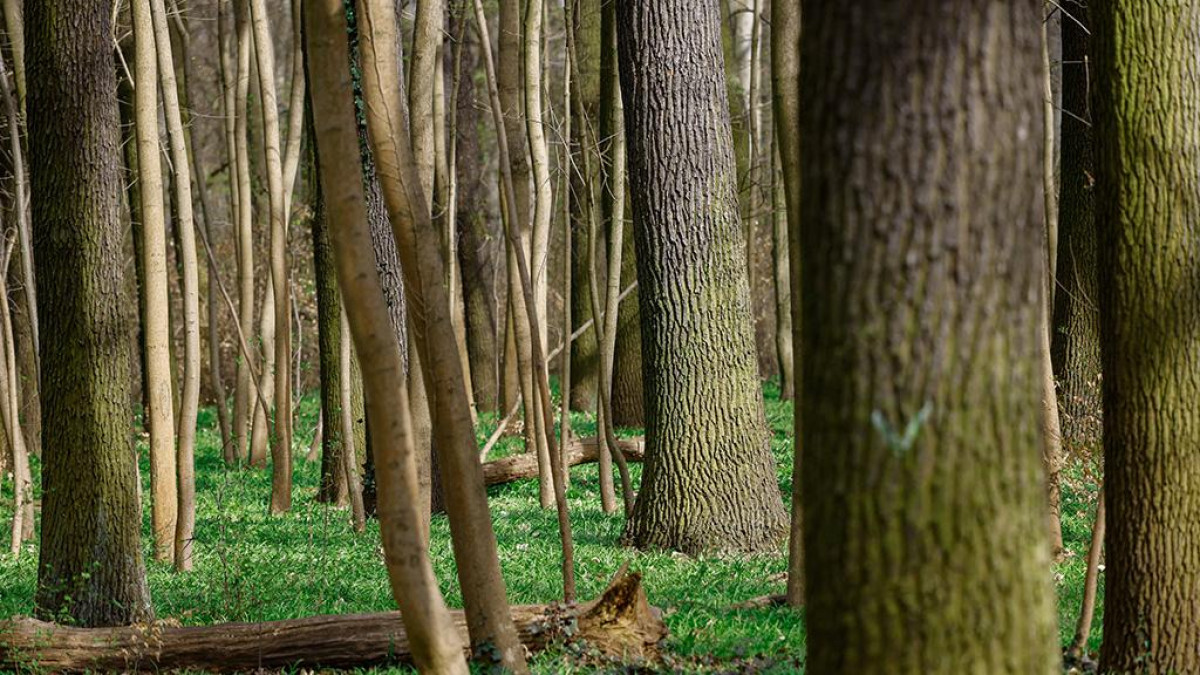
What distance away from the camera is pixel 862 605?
10.8 ft

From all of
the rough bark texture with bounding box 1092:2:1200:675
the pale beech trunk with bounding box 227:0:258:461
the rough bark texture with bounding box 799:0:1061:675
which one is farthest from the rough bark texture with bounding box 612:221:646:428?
the rough bark texture with bounding box 799:0:1061:675

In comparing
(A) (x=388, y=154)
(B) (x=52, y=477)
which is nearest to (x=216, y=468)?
(B) (x=52, y=477)

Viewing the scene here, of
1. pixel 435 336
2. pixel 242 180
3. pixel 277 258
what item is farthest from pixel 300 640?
pixel 242 180

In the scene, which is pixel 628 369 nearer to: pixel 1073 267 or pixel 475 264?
pixel 475 264

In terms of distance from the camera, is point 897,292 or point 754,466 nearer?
point 897,292

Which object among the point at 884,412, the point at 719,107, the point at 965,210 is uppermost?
the point at 719,107

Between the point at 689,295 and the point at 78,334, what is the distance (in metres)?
4.17

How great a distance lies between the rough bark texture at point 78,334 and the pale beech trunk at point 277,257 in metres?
3.06

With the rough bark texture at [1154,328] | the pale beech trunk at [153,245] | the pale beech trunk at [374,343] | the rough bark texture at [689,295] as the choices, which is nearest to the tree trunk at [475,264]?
the rough bark texture at [689,295]

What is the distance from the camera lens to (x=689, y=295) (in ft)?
30.0

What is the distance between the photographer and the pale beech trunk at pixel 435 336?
16.5ft

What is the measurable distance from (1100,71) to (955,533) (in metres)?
3.10

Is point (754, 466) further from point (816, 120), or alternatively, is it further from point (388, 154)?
point (816, 120)

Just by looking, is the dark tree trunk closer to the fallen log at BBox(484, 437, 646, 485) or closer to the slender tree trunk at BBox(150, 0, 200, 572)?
the fallen log at BBox(484, 437, 646, 485)
